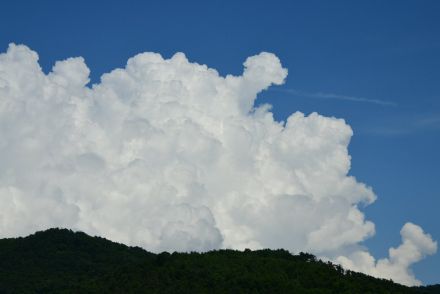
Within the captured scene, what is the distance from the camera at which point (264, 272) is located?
190375 millimetres

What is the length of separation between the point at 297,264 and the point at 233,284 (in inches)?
940

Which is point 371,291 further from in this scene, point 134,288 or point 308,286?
point 134,288

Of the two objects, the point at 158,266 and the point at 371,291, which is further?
the point at 158,266

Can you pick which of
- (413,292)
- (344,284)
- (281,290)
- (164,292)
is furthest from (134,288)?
(413,292)

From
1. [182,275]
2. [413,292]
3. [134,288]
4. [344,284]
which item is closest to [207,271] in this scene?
[182,275]

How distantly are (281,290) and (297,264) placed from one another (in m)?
20.5

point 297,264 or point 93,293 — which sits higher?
point 297,264

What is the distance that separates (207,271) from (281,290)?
22.1 meters

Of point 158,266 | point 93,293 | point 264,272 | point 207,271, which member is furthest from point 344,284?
point 93,293

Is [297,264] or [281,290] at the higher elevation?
[297,264]

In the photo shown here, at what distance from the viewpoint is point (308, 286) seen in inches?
7279

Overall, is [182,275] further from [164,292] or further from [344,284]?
[344,284]

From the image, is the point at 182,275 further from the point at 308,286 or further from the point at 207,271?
the point at 308,286

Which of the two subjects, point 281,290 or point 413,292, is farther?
point 413,292
